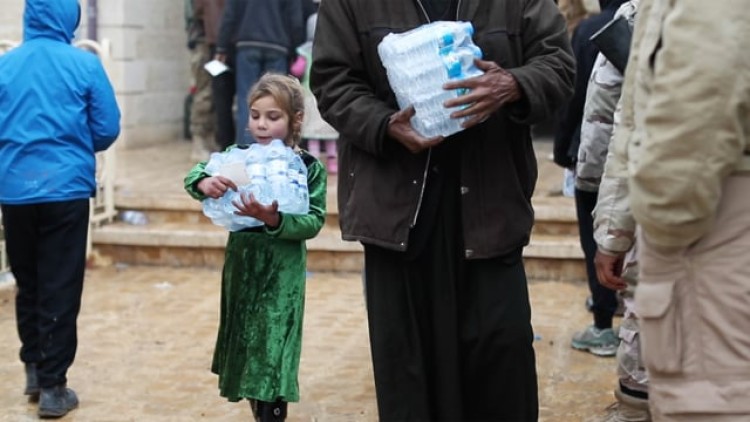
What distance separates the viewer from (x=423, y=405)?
407 centimetres

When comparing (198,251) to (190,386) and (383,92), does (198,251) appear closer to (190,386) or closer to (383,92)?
(190,386)

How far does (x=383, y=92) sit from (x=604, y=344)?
118 inches

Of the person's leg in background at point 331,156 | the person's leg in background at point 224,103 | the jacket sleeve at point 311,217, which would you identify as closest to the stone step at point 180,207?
the person's leg in background at point 331,156

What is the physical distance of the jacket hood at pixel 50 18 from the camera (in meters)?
5.45

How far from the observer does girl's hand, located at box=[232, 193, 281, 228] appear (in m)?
4.59

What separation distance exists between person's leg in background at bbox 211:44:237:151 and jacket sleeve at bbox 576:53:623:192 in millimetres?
5409

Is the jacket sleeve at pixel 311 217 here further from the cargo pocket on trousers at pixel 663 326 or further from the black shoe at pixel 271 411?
the cargo pocket on trousers at pixel 663 326

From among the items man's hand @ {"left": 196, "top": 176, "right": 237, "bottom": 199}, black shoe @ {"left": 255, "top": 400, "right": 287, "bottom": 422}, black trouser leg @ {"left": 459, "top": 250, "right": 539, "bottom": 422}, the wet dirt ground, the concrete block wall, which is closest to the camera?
black trouser leg @ {"left": 459, "top": 250, "right": 539, "bottom": 422}

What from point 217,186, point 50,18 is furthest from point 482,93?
point 50,18

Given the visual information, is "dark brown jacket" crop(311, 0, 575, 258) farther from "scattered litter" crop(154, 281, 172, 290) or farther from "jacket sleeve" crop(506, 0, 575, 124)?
"scattered litter" crop(154, 281, 172, 290)

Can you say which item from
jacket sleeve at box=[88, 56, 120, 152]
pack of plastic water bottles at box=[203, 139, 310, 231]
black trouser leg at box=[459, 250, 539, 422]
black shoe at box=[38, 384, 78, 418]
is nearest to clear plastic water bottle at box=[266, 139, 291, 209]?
pack of plastic water bottles at box=[203, 139, 310, 231]

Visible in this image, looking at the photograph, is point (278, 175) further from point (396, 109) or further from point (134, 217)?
point (134, 217)

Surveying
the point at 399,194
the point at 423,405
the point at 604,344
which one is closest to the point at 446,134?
the point at 399,194

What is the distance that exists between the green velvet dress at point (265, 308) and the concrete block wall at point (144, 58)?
7210mm
